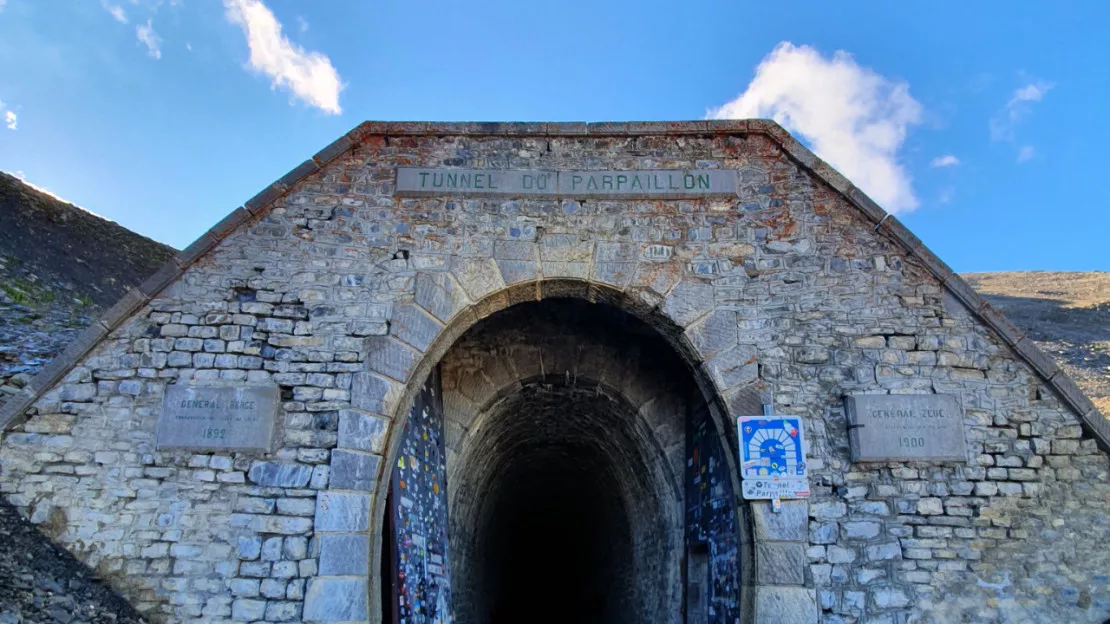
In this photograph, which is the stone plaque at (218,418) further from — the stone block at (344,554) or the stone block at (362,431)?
the stone block at (344,554)

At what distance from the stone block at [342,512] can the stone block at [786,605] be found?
321 cm

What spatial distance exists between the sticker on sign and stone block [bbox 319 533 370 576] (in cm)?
315

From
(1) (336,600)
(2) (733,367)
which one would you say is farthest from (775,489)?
(1) (336,600)

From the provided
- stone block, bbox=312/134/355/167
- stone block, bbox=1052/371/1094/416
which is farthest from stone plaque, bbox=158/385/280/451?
stone block, bbox=1052/371/1094/416

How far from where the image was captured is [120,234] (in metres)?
14.3

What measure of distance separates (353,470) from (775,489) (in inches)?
137

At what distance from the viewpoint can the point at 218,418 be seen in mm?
6270

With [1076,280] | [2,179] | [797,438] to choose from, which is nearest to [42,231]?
[2,179]

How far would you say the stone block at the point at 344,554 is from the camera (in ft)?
19.4

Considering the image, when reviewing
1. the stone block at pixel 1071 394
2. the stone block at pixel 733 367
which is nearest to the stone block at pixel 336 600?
the stone block at pixel 733 367

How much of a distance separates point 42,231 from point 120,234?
2132 mm

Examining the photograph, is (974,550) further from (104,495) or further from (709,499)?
(104,495)

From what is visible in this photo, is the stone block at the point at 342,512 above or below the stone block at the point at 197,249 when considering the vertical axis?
below

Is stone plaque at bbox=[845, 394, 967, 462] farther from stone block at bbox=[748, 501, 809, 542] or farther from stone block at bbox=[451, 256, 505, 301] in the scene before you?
Result: stone block at bbox=[451, 256, 505, 301]
